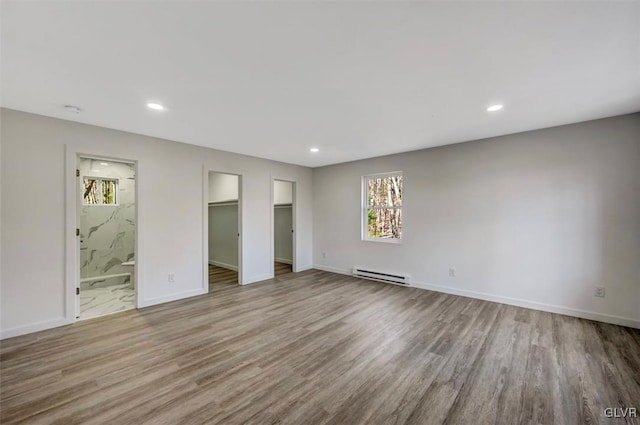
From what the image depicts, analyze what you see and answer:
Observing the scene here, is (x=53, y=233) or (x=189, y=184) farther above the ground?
(x=189, y=184)

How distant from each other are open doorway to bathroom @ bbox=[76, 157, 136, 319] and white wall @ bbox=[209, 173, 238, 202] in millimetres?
1858

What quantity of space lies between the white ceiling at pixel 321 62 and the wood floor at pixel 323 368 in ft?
8.19

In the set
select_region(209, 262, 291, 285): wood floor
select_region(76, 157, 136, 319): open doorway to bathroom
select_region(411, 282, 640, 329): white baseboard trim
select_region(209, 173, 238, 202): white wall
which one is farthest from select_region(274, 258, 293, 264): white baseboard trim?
select_region(411, 282, 640, 329): white baseboard trim

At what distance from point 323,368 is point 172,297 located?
2.87 m

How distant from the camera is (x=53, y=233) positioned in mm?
2973

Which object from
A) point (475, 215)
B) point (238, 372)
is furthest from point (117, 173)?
point (475, 215)

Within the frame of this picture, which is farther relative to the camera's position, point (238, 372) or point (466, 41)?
point (238, 372)

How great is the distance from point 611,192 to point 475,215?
145 centimetres

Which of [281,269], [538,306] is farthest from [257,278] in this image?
[538,306]

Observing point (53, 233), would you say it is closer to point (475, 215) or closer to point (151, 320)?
point (151, 320)

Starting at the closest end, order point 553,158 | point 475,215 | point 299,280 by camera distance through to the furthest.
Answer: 1. point 553,158
2. point 475,215
3. point 299,280

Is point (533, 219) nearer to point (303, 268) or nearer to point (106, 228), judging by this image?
point (303, 268)

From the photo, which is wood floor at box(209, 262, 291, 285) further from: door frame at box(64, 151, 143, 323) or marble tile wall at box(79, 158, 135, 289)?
door frame at box(64, 151, 143, 323)

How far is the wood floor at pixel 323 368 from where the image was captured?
171 cm
